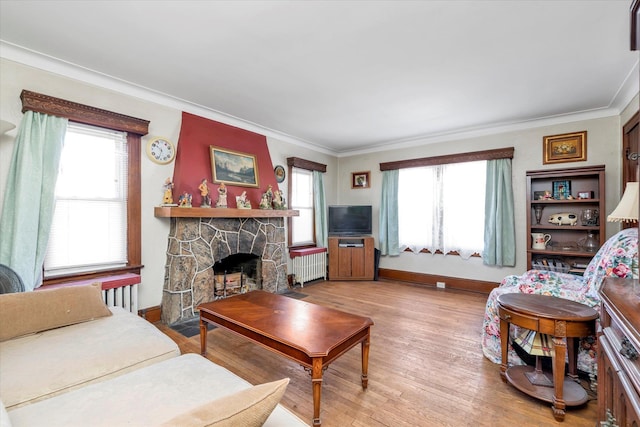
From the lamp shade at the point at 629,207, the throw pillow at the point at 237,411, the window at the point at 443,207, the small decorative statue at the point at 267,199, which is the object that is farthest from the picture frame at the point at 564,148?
the throw pillow at the point at 237,411

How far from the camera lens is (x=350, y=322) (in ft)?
6.51

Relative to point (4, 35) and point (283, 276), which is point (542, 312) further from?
point (4, 35)

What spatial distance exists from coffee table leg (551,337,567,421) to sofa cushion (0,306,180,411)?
2306mm

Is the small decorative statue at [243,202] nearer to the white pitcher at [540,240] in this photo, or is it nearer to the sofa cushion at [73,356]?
the sofa cushion at [73,356]

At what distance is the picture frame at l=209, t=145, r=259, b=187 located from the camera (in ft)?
11.9

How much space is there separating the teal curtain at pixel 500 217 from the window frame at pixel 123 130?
460cm

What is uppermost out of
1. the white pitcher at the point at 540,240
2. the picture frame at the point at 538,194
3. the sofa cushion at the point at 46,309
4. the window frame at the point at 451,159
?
the window frame at the point at 451,159

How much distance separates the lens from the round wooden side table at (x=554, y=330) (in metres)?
1.69

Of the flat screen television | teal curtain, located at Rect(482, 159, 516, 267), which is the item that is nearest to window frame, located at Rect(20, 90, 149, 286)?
the flat screen television

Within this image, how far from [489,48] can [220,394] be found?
2940 mm

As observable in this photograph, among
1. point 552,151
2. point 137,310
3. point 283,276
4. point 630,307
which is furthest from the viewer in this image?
point 283,276

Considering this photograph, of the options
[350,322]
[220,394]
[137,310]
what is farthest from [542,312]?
[137,310]

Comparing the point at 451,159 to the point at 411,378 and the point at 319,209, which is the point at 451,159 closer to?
the point at 319,209

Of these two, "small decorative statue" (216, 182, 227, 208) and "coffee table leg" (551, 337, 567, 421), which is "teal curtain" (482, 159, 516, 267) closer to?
"coffee table leg" (551, 337, 567, 421)
